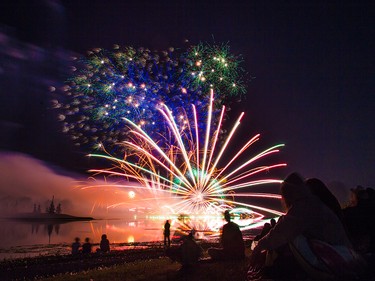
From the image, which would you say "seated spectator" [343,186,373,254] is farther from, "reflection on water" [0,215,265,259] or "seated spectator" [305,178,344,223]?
"reflection on water" [0,215,265,259]

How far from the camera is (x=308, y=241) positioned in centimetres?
508

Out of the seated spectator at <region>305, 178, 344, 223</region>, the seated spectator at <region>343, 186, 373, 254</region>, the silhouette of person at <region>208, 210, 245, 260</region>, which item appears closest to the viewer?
the seated spectator at <region>305, 178, 344, 223</region>

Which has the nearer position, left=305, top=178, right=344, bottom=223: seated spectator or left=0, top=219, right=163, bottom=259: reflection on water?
left=305, top=178, right=344, bottom=223: seated spectator

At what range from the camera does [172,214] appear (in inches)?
1036

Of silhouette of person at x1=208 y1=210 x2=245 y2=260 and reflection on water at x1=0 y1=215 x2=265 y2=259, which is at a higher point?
reflection on water at x1=0 y1=215 x2=265 y2=259

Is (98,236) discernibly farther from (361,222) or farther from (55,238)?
(361,222)

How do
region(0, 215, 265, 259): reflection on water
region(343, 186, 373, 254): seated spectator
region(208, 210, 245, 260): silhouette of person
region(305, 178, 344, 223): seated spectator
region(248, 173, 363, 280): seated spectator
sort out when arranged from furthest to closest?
region(0, 215, 265, 259): reflection on water → region(208, 210, 245, 260): silhouette of person → region(343, 186, 373, 254): seated spectator → region(305, 178, 344, 223): seated spectator → region(248, 173, 363, 280): seated spectator

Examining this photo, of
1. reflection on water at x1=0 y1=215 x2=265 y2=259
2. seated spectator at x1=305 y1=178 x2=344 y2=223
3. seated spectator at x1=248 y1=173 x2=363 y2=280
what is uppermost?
reflection on water at x1=0 y1=215 x2=265 y2=259

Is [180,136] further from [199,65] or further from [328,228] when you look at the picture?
[328,228]

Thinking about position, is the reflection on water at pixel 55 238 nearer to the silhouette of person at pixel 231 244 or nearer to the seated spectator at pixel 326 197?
the silhouette of person at pixel 231 244

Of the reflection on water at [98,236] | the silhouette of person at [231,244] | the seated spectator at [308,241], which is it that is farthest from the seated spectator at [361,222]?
the reflection on water at [98,236]

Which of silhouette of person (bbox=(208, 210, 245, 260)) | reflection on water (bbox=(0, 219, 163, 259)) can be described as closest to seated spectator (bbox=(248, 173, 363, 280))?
silhouette of person (bbox=(208, 210, 245, 260))

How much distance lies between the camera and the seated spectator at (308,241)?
4.91 metres

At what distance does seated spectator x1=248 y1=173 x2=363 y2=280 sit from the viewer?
4.91 m
